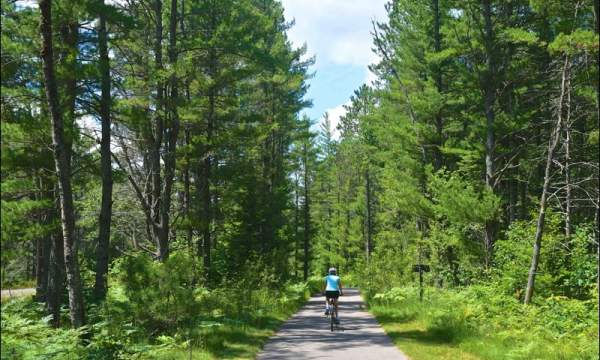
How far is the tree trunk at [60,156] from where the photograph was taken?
29.9ft

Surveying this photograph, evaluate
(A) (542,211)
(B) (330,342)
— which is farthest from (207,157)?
(A) (542,211)

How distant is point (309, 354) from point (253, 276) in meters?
8.69

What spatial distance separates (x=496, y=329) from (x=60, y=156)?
10048 mm

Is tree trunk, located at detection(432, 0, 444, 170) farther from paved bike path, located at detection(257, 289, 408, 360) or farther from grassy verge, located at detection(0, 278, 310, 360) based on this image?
grassy verge, located at detection(0, 278, 310, 360)

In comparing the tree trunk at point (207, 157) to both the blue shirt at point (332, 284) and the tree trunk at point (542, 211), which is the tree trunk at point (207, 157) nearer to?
the blue shirt at point (332, 284)

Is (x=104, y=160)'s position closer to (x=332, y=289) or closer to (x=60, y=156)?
(x=60, y=156)

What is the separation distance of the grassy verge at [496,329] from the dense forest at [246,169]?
0.24 feet

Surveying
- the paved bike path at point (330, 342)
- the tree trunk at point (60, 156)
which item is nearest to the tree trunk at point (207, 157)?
the paved bike path at point (330, 342)

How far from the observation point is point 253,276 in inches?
744

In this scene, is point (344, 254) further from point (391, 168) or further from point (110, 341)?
point (110, 341)

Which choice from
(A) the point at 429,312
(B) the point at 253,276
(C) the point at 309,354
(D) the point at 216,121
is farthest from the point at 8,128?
(D) the point at 216,121

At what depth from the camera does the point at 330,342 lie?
39.9ft

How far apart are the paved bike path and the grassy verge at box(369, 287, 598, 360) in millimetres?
466

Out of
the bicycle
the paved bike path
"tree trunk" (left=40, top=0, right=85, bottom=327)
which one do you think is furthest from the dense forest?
the bicycle
